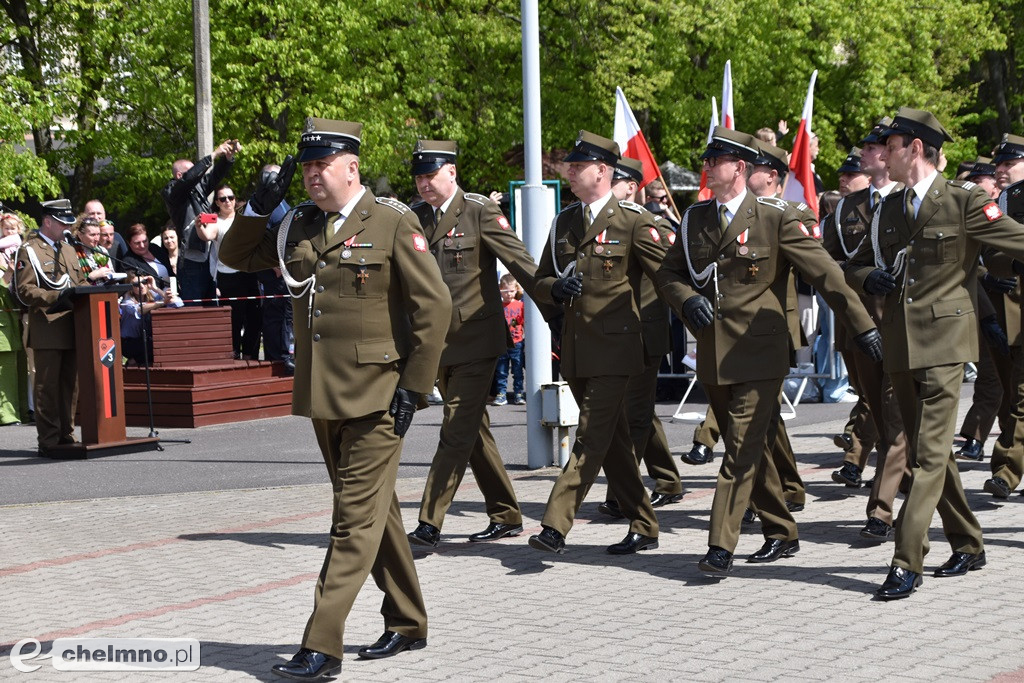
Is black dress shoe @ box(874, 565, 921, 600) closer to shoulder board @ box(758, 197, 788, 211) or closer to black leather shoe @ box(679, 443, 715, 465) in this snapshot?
shoulder board @ box(758, 197, 788, 211)

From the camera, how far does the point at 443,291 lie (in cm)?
629

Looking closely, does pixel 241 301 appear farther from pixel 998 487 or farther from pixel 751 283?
pixel 751 283

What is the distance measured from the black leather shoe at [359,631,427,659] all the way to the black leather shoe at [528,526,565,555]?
158 cm

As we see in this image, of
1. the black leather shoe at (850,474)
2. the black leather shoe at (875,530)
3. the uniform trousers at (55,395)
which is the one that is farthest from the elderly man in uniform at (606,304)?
the uniform trousers at (55,395)

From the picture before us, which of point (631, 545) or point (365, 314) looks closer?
point (365, 314)

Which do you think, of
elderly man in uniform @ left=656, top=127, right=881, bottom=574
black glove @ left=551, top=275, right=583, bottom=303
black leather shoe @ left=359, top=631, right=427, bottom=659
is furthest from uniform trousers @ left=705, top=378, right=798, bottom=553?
black leather shoe @ left=359, top=631, right=427, bottom=659

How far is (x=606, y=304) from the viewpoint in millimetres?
8547

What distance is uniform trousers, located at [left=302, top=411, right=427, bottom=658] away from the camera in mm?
6016

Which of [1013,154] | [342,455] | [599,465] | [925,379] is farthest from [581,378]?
[1013,154]

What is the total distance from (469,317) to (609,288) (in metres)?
0.80

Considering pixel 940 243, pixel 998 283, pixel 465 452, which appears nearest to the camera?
pixel 940 243

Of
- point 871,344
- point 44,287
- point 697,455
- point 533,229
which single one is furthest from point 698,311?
point 44,287

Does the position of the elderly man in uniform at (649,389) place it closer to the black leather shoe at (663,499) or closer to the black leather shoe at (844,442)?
the black leather shoe at (663,499)

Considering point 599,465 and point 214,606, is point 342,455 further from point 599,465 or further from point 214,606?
point 599,465
